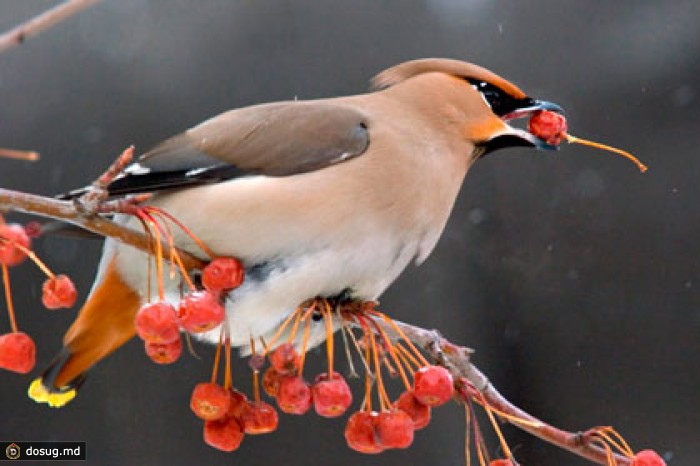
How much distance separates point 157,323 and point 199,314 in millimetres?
90

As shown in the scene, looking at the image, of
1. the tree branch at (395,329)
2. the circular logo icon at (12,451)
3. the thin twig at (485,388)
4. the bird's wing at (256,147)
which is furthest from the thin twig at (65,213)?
the circular logo icon at (12,451)

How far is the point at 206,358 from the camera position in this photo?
15.1ft

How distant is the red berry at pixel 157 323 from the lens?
1847 mm

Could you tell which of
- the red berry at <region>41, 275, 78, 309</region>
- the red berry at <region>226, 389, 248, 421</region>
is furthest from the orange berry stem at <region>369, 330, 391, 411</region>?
the red berry at <region>41, 275, 78, 309</region>

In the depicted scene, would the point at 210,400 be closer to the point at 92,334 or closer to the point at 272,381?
the point at 272,381

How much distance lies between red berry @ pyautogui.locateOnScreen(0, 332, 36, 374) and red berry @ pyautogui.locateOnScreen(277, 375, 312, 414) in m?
0.42

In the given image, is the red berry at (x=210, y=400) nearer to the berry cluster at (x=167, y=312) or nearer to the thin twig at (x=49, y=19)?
the berry cluster at (x=167, y=312)

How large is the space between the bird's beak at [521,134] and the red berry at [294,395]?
0.86m

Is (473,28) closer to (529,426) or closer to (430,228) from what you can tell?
(430,228)

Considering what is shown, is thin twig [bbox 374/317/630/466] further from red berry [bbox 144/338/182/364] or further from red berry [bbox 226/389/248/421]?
red berry [bbox 144/338/182/364]

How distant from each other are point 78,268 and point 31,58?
1044 millimetres

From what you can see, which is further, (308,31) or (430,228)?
(308,31)

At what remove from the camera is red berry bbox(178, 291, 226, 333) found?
75.4 inches

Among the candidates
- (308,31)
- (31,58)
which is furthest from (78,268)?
(308,31)
